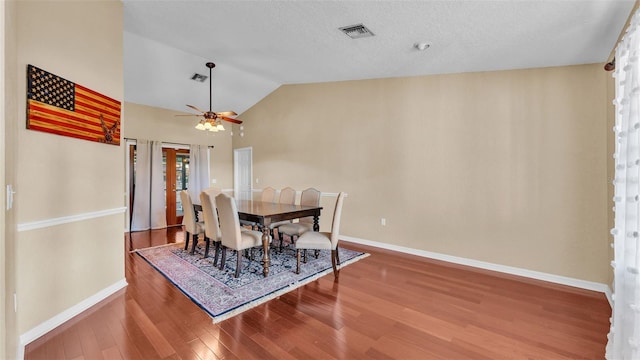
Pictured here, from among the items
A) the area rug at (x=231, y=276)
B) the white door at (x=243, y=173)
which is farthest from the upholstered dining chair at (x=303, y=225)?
the white door at (x=243, y=173)

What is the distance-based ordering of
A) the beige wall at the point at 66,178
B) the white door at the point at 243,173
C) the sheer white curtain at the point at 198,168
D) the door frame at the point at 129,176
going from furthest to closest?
the white door at the point at 243,173
the sheer white curtain at the point at 198,168
the door frame at the point at 129,176
the beige wall at the point at 66,178

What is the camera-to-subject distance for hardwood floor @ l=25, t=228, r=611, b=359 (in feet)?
6.27

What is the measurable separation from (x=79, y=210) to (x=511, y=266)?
4719mm

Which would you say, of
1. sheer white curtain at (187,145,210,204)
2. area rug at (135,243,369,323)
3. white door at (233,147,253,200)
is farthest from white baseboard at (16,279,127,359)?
white door at (233,147,253,200)

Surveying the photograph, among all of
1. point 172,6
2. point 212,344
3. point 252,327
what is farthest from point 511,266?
point 172,6

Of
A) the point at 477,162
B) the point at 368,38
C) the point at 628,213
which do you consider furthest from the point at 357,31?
the point at 628,213

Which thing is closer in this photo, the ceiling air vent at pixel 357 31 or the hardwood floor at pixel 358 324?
the hardwood floor at pixel 358 324

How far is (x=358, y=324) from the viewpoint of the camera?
2250 mm

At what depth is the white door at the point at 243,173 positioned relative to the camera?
23.1ft

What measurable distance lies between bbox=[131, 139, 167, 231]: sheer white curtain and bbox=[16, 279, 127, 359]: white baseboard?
3.39 meters

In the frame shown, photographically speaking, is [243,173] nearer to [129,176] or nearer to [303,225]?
[129,176]

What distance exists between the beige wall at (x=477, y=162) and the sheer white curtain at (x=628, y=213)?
1.33 meters

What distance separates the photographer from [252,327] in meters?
2.19

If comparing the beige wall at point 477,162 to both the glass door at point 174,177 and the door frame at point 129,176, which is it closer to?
the glass door at point 174,177
